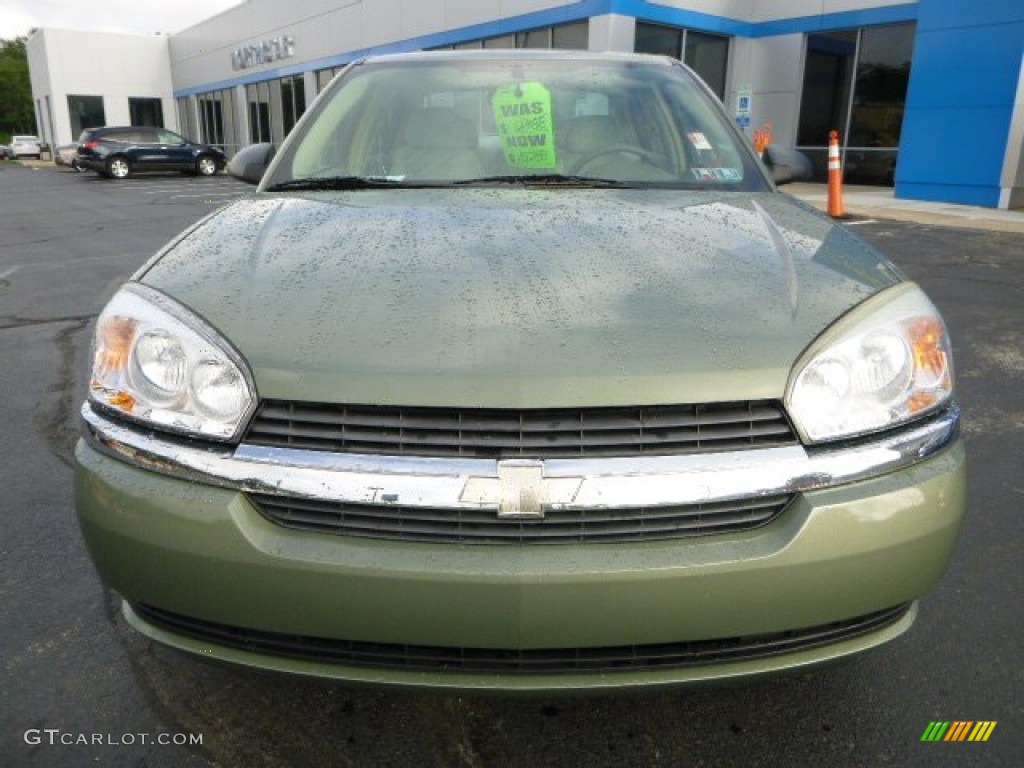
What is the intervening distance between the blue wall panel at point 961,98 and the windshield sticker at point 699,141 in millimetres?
11771

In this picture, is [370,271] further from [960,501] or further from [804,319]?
[960,501]

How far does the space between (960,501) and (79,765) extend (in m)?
1.86

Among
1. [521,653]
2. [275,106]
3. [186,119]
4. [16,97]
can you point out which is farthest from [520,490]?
[16,97]

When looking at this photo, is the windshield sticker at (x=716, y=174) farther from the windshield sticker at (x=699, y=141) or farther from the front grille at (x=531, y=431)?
the front grille at (x=531, y=431)

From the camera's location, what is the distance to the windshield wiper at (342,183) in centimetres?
248

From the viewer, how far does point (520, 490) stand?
1355mm

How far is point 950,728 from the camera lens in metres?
1.78

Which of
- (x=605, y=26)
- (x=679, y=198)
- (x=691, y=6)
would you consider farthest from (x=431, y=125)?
(x=691, y=6)

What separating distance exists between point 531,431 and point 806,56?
1856 centimetres

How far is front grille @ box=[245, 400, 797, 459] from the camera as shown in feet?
4.53

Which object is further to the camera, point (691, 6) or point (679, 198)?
point (691, 6)

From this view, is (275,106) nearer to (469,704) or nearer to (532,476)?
(469,704)

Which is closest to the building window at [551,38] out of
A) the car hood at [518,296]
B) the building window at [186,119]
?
the car hood at [518,296]

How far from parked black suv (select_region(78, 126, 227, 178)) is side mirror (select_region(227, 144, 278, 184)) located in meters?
24.4
